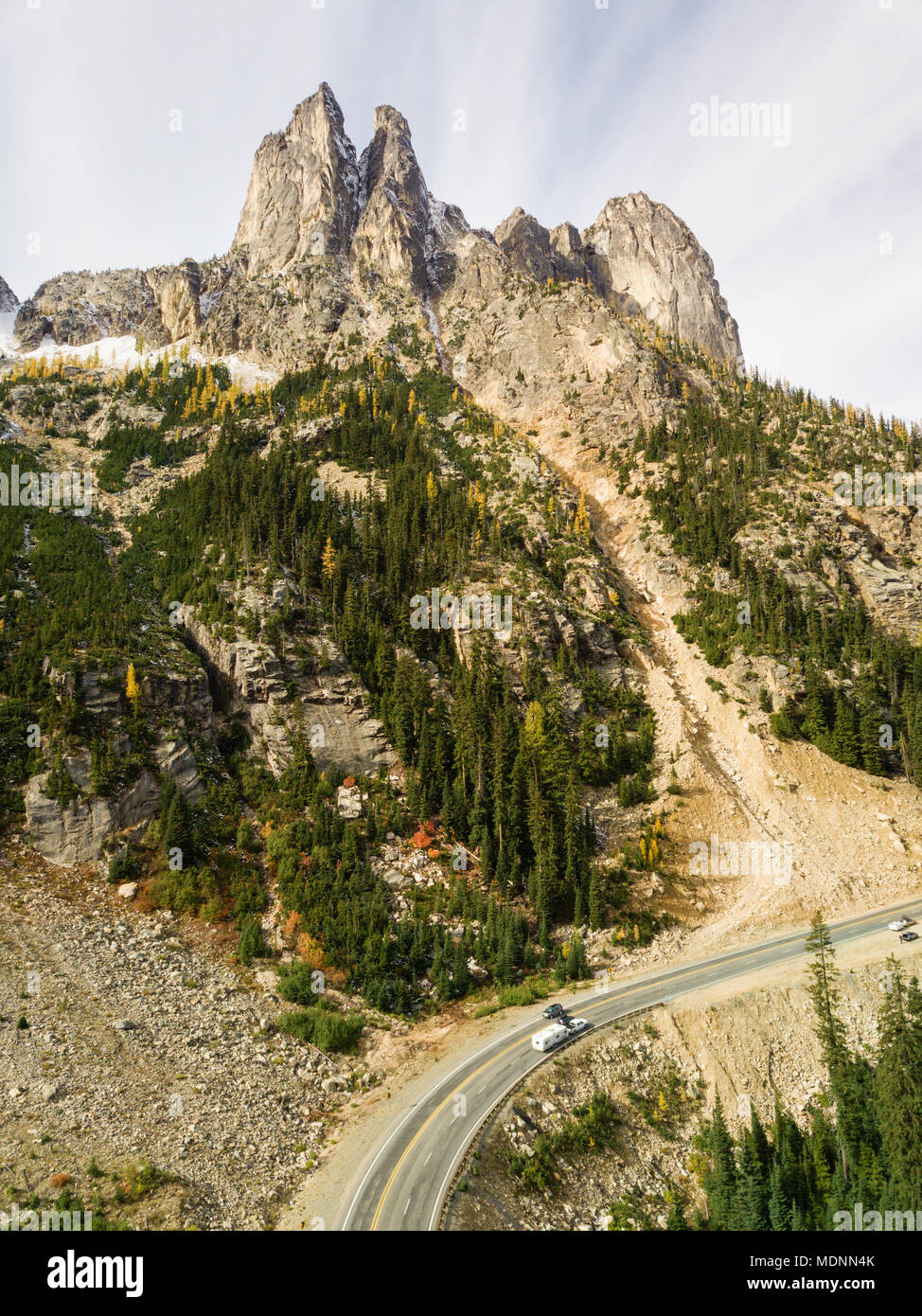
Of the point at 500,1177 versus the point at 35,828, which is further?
the point at 35,828

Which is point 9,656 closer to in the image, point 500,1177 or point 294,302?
point 500,1177

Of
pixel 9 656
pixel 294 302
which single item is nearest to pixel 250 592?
pixel 9 656

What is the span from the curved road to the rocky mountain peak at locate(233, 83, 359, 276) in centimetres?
19678

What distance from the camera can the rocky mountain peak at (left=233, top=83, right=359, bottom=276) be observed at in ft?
589

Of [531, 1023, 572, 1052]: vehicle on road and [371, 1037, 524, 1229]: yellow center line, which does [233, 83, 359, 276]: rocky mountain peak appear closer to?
[531, 1023, 572, 1052]: vehicle on road

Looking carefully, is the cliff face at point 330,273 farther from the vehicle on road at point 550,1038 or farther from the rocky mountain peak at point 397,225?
the vehicle on road at point 550,1038

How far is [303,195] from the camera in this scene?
186 m

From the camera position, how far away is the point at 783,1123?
35.0m

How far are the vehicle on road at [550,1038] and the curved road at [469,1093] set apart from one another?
42cm

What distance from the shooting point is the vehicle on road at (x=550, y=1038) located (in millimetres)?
36250

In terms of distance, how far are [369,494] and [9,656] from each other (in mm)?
59984

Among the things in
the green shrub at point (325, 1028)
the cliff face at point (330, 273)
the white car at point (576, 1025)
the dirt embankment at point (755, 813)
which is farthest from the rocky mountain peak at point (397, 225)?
the white car at point (576, 1025)

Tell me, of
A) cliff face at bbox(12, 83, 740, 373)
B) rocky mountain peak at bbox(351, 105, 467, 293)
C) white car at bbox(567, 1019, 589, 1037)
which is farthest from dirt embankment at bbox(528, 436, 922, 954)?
Result: rocky mountain peak at bbox(351, 105, 467, 293)

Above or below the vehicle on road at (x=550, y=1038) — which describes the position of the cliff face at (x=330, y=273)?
above
